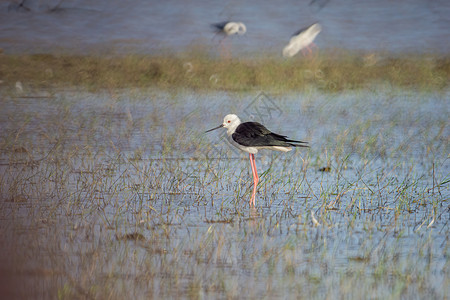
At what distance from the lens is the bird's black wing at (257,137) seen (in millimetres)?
7445

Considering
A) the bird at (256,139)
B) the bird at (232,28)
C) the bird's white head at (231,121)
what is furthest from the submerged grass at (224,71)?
the bird at (256,139)

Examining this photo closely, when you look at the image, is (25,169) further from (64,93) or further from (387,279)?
(64,93)

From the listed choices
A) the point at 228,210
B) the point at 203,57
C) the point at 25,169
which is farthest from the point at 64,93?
the point at 228,210

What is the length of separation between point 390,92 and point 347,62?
450 cm

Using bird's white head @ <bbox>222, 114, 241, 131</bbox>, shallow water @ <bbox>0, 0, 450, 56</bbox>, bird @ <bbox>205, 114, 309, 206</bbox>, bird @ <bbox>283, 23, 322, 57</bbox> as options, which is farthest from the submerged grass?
bird @ <bbox>205, 114, 309, 206</bbox>

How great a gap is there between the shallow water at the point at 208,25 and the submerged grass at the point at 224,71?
62.7 inches

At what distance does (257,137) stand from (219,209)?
3.80 feet

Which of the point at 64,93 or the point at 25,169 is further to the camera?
the point at 64,93

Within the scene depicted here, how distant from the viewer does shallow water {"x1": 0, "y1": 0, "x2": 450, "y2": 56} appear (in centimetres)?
2159

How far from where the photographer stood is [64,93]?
47.9 feet

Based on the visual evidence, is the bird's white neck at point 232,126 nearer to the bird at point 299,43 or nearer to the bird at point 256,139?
the bird at point 256,139

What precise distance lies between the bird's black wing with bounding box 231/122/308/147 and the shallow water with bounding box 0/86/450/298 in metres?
0.32

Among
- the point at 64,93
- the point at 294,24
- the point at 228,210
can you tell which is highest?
the point at 228,210

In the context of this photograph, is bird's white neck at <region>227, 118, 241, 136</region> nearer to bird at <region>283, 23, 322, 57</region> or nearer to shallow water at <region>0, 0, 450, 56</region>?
bird at <region>283, 23, 322, 57</region>
